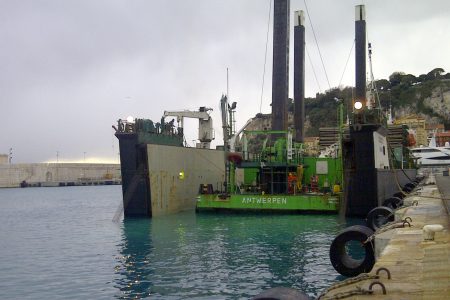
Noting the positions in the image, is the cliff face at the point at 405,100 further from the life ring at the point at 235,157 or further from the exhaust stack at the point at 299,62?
the life ring at the point at 235,157

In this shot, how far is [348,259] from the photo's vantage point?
1077 cm

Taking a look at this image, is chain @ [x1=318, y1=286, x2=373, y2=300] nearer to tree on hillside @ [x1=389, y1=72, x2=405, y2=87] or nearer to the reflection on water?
the reflection on water

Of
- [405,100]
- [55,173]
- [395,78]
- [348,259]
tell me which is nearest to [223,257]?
[348,259]

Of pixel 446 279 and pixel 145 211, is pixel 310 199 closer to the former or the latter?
pixel 145 211

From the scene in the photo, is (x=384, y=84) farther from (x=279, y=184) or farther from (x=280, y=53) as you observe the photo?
(x=279, y=184)

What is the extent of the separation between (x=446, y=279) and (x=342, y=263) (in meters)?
4.72

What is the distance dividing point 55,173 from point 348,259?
166 metres

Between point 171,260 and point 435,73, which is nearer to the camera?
point 171,260

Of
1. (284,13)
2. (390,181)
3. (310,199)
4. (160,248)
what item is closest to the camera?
(160,248)

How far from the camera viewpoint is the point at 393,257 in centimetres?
792

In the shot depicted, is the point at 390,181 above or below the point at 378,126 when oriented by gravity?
below

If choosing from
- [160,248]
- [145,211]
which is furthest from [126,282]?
[145,211]

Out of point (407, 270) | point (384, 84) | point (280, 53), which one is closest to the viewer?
point (407, 270)

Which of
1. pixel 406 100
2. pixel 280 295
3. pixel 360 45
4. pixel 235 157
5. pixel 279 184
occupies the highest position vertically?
pixel 406 100
